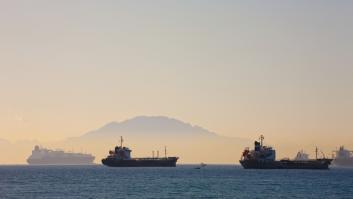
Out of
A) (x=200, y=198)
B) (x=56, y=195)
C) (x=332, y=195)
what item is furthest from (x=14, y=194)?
(x=332, y=195)

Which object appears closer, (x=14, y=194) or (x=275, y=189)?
(x=14, y=194)

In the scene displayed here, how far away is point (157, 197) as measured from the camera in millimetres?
106438

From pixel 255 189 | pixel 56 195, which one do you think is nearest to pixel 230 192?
pixel 255 189

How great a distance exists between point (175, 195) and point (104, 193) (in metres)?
14.2

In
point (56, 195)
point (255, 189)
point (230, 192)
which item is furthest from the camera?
point (255, 189)

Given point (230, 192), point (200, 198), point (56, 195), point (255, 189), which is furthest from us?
point (255, 189)

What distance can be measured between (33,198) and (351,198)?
5169 centimetres

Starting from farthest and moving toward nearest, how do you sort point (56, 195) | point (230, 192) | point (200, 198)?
point (230, 192) < point (56, 195) < point (200, 198)

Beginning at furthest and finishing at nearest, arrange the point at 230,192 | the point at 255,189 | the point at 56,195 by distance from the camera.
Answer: the point at 255,189 < the point at 230,192 < the point at 56,195

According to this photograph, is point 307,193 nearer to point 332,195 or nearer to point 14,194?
point 332,195

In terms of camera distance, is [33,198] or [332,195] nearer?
[33,198]

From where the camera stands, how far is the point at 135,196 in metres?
109

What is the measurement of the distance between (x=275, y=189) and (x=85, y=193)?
3788 centimetres

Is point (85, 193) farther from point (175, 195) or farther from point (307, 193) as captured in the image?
point (307, 193)
